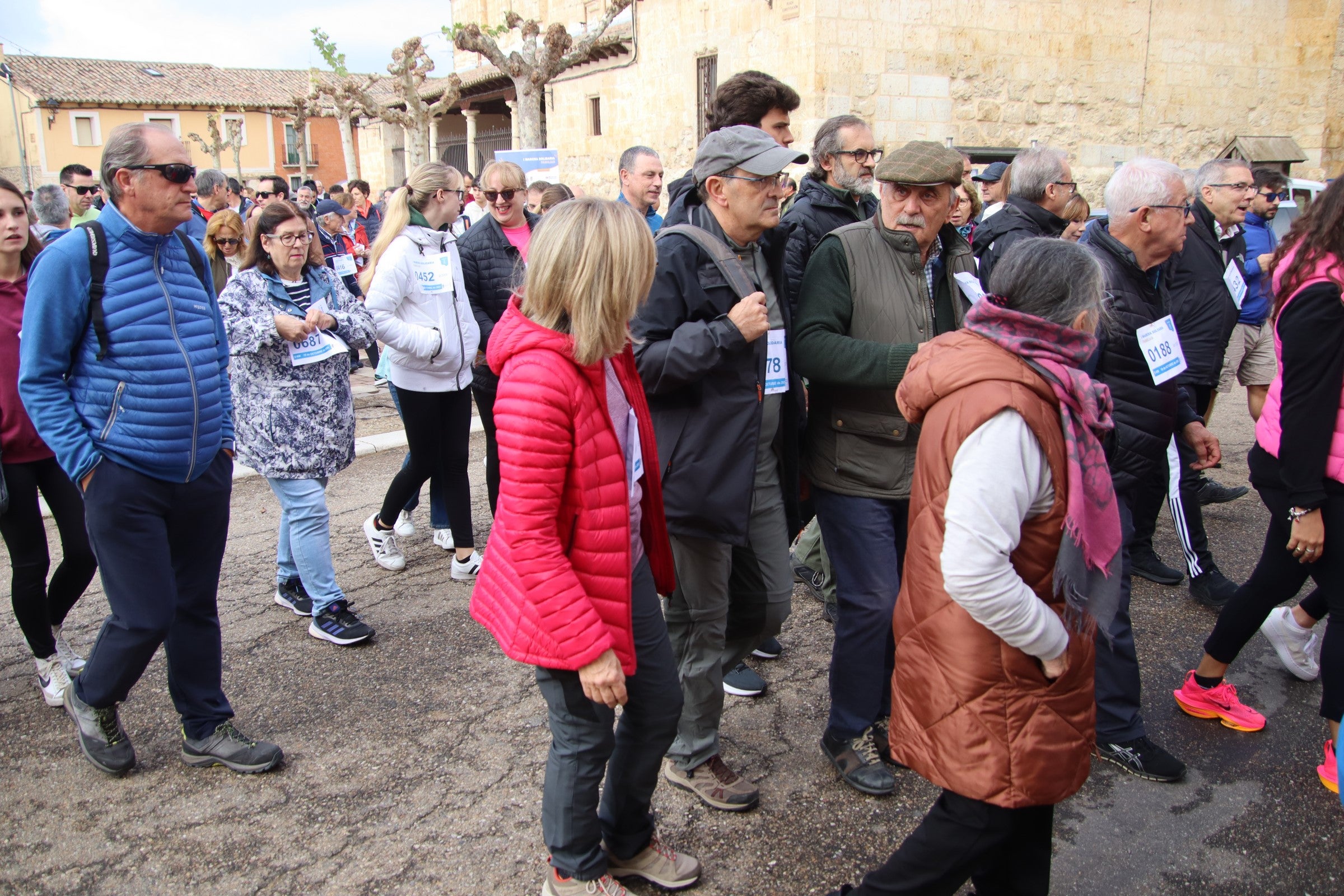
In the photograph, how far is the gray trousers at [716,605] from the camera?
109 inches

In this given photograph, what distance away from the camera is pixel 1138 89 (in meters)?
17.6

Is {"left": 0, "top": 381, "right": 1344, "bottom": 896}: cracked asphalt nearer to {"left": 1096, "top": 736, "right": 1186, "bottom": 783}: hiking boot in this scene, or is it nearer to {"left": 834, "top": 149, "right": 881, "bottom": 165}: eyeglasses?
{"left": 1096, "top": 736, "right": 1186, "bottom": 783}: hiking boot

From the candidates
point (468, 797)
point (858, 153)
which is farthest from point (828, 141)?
point (468, 797)

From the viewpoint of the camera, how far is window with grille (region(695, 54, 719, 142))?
57.5ft

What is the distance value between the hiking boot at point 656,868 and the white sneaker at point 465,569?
8.06ft

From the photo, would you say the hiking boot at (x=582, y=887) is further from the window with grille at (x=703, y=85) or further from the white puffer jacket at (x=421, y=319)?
the window with grille at (x=703, y=85)

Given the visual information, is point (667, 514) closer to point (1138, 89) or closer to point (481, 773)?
point (481, 773)

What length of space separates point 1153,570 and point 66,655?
4930mm

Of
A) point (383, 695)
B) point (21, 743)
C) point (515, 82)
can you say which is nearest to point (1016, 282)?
point (383, 695)

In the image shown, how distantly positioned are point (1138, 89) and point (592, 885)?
63.5 feet

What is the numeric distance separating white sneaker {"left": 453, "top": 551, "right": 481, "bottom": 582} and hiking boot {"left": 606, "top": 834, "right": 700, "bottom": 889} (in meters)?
2.46

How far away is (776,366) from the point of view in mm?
2861

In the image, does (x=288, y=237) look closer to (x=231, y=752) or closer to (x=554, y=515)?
(x=231, y=752)

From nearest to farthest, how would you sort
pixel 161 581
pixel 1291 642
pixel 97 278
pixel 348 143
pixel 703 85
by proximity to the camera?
pixel 97 278, pixel 161 581, pixel 1291 642, pixel 703 85, pixel 348 143
